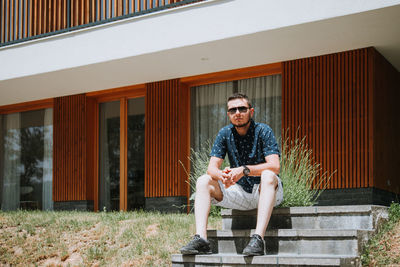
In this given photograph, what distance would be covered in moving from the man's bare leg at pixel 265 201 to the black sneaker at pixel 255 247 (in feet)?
0.16

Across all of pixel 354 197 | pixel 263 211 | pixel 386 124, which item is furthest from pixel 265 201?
pixel 386 124

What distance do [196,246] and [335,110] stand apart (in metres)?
4.33

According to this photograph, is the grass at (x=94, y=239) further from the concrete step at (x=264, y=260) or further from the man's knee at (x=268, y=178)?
the man's knee at (x=268, y=178)

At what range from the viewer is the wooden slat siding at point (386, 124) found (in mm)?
7910

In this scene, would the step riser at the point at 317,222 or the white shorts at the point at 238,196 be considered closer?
the white shorts at the point at 238,196

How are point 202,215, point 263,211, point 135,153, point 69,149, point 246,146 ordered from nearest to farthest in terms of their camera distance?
point 263,211 < point 202,215 < point 246,146 < point 135,153 < point 69,149

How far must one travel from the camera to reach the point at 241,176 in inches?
180

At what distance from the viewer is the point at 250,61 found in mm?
8492

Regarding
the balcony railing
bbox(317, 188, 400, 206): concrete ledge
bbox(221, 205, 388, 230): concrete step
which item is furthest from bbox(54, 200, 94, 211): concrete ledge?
bbox(221, 205, 388, 230): concrete step

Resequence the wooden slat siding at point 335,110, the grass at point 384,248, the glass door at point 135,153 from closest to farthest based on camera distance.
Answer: the grass at point 384,248 → the wooden slat siding at point 335,110 → the glass door at point 135,153

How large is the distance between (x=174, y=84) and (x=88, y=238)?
394cm

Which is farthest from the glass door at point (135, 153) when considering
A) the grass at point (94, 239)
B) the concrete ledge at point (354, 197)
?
the concrete ledge at point (354, 197)

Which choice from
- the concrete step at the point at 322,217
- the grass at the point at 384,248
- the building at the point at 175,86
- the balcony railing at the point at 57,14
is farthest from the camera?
the balcony railing at the point at 57,14

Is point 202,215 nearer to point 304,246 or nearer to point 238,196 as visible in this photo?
point 238,196
